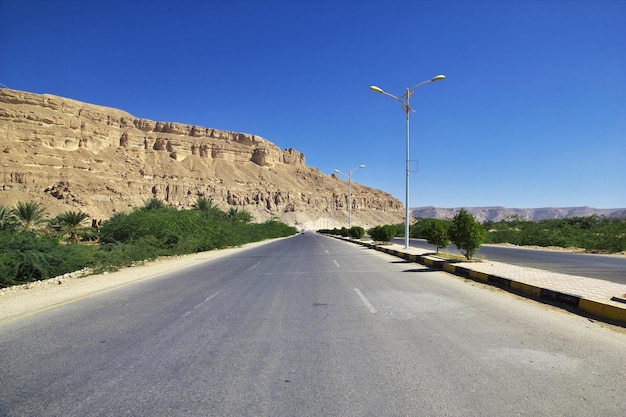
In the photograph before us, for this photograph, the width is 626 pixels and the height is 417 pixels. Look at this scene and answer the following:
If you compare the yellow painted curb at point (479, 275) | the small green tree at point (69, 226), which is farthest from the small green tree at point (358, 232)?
the yellow painted curb at point (479, 275)

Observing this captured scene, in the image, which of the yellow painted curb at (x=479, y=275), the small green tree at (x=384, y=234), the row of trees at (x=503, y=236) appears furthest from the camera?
the small green tree at (x=384, y=234)

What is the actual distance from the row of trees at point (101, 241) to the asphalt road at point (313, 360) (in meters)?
7.26

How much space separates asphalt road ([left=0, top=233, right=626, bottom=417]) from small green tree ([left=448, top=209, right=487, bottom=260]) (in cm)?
702

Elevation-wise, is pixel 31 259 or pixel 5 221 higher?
pixel 5 221

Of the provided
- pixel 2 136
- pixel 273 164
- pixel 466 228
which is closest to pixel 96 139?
pixel 2 136

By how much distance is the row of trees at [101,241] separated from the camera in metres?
13.8

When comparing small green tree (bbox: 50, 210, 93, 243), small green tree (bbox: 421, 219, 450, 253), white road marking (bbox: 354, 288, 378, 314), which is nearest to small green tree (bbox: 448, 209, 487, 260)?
small green tree (bbox: 421, 219, 450, 253)

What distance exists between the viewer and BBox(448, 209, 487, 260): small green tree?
1505 cm

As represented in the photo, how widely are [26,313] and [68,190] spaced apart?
10259 cm

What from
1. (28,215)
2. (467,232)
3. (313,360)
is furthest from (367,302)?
(28,215)

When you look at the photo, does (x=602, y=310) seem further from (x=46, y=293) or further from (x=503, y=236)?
(x=503, y=236)

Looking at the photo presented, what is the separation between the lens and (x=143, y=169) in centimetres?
13512

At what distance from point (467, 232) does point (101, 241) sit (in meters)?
22.6

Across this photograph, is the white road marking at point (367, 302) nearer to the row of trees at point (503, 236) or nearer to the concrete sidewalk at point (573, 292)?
the concrete sidewalk at point (573, 292)
